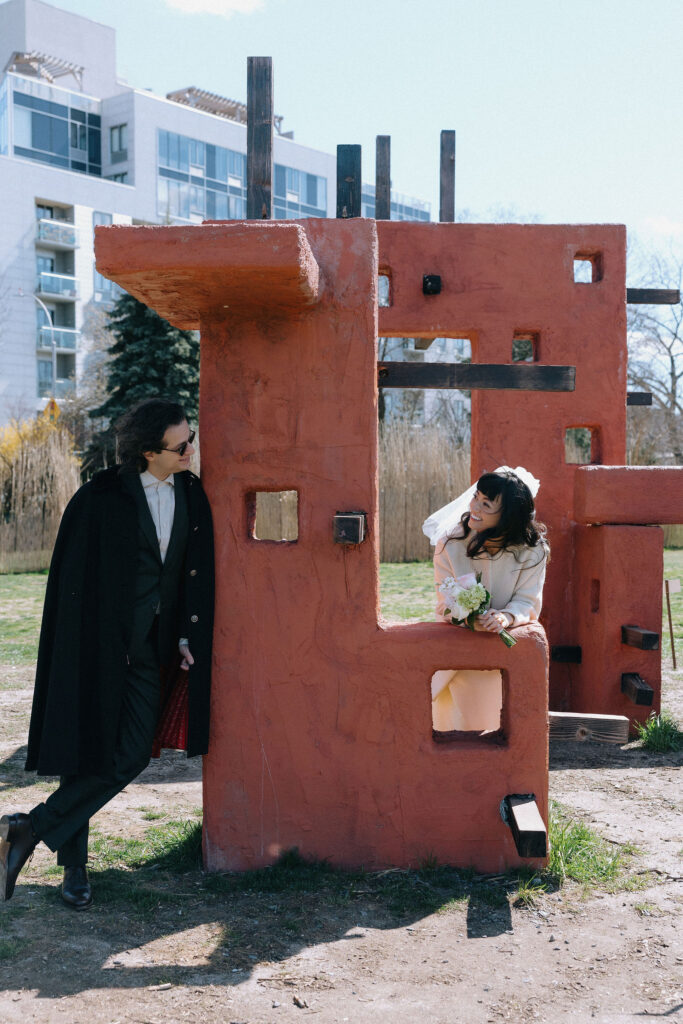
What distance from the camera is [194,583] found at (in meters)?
4.06

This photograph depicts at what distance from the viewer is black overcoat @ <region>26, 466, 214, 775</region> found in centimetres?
382

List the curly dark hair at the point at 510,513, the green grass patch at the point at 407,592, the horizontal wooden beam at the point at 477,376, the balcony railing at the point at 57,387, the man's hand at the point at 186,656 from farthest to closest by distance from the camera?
the balcony railing at the point at 57,387, the green grass patch at the point at 407,592, the horizontal wooden beam at the point at 477,376, the curly dark hair at the point at 510,513, the man's hand at the point at 186,656

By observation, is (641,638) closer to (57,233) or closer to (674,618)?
(674,618)

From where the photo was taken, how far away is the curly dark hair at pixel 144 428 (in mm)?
3945

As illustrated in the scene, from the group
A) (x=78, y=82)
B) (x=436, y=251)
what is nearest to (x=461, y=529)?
(x=436, y=251)

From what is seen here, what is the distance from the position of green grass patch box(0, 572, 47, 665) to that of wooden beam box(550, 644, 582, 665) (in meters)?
5.08

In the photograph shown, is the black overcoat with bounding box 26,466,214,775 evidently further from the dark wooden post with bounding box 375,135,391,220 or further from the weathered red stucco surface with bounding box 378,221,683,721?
the dark wooden post with bounding box 375,135,391,220

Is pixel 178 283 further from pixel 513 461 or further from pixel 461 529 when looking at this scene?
pixel 513 461

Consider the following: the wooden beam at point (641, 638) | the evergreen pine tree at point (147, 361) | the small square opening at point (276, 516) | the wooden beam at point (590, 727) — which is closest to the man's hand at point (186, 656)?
the wooden beam at point (590, 727)

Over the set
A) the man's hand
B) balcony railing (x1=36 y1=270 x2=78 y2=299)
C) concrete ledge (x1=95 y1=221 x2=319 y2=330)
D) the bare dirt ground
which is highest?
balcony railing (x1=36 y1=270 x2=78 y2=299)

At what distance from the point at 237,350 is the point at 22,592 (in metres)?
11.2

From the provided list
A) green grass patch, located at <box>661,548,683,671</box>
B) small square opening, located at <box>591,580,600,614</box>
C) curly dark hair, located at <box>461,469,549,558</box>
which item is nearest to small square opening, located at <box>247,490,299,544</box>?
green grass patch, located at <box>661,548,683,671</box>

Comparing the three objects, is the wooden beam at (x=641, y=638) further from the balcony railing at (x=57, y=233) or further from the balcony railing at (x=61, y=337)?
the balcony railing at (x=57, y=233)

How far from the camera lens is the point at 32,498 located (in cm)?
1716
